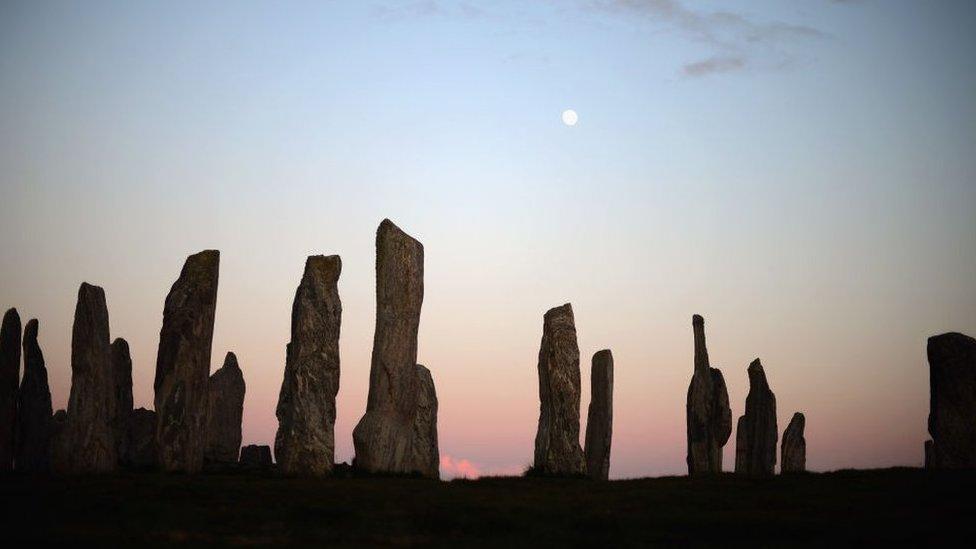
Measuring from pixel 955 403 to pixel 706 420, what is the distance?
7916mm

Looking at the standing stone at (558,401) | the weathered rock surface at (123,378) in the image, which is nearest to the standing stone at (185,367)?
the weathered rock surface at (123,378)

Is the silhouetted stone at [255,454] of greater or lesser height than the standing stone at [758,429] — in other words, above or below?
below

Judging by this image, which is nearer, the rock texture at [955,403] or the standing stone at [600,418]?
the rock texture at [955,403]

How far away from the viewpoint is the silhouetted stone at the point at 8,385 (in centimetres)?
3067

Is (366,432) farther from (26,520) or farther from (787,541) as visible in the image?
(787,541)

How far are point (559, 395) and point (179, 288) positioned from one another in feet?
31.5

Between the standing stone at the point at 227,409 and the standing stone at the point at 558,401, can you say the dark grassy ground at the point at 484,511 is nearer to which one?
the standing stone at the point at 558,401

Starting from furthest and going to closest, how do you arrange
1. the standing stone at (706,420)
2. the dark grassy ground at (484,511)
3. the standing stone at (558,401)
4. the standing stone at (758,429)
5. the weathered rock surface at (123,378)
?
the standing stone at (758,429) → the standing stone at (706,420) → the weathered rock surface at (123,378) → the standing stone at (558,401) → the dark grassy ground at (484,511)

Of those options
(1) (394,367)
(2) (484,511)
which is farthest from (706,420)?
(2) (484,511)

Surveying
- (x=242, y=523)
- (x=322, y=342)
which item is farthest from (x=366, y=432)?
(x=242, y=523)

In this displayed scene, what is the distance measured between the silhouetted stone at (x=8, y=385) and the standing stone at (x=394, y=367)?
33.4 feet

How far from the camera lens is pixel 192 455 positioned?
26.9 meters

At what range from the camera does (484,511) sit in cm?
1947

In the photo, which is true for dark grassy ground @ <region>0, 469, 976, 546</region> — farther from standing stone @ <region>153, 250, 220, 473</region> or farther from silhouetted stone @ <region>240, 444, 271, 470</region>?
silhouetted stone @ <region>240, 444, 271, 470</region>
